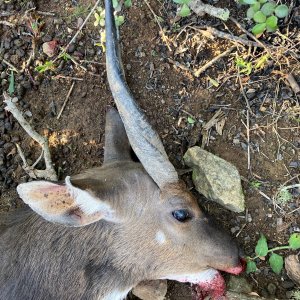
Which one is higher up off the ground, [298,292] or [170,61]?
[170,61]

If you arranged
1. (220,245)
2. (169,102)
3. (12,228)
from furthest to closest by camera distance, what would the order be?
(169,102) < (12,228) < (220,245)

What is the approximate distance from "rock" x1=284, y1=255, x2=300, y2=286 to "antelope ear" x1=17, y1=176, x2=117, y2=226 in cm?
168

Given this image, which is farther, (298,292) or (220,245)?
(298,292)

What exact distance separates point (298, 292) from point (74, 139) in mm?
2324

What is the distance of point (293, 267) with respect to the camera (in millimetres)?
5168

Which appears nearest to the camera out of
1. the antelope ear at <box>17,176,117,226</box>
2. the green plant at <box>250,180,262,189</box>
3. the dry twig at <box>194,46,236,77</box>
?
the antelope ear at <box>17,176,117,226</box>

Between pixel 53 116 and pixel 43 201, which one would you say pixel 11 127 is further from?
pixel 43 201

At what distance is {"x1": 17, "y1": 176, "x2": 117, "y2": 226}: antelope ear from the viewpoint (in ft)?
14.4

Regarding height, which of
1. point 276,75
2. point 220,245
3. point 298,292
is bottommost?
point 298,292

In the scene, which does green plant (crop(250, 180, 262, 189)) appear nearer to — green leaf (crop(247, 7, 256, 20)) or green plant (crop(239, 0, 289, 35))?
green plant (crop(239, 0, 289, 35))

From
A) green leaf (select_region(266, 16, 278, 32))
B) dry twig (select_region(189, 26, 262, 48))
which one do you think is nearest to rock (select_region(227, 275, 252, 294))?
dry twig (select_region(189, 26, 262, 48))

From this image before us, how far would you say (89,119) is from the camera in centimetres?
581

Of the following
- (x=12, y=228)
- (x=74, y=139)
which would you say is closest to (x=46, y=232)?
(x=12, y=228)

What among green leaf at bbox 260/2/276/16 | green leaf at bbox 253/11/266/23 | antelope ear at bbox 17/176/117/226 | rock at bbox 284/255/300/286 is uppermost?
green leaf at bbox 260/2/276/16
